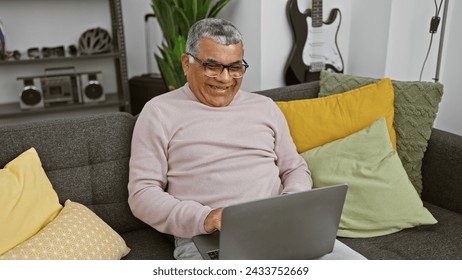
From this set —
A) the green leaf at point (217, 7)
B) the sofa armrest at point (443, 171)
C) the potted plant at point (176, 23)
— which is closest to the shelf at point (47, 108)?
the potted plant at point (176, 23)

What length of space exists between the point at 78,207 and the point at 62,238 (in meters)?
0.17

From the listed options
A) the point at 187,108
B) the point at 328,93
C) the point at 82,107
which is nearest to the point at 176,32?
the point at 82,107

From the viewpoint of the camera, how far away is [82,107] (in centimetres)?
317

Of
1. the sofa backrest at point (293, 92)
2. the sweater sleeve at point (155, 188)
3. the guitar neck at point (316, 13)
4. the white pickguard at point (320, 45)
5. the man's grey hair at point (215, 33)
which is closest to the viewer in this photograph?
the sweater sleeve at point (155, 188)

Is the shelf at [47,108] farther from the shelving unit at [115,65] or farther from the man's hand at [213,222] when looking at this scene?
the man's hand at [213,222]

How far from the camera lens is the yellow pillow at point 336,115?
5.49 ft

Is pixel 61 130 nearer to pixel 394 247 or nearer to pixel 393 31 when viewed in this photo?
pixel 394 247

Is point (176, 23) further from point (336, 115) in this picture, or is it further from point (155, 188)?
point (155, 188)

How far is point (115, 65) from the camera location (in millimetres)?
3393

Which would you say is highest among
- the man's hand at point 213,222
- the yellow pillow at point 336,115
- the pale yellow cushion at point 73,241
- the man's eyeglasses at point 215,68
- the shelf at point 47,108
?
the man's eyeglasses at point 215,68

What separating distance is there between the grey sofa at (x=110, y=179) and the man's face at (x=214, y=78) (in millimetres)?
267

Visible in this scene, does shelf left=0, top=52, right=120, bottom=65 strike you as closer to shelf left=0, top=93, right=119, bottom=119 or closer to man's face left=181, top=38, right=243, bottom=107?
shelf left=0, top=93, right=119, bottom=119

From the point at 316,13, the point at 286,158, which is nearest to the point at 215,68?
the point at 286,158

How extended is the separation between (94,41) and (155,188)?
Result: 7.18ft
